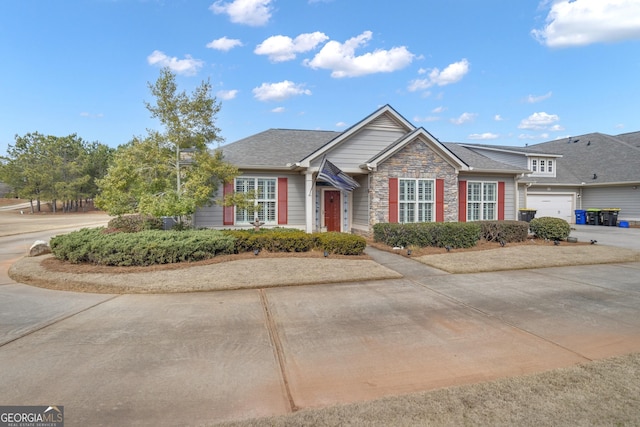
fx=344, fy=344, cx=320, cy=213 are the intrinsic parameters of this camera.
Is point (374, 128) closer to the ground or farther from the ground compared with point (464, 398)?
farther from the ground

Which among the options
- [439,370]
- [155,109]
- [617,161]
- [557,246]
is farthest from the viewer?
[617,161]

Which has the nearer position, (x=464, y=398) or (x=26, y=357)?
(x=464, y=398)

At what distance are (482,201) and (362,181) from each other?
5908 mm

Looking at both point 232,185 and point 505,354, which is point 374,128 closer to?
point 232,185

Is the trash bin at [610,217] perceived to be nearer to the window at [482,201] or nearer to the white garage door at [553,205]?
the white garage door at [553,205]

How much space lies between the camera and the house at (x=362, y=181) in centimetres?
1344

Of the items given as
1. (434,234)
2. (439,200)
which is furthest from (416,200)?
(434,234)

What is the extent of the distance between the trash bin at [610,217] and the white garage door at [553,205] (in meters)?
1.89

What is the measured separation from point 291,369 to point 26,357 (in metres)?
3.12

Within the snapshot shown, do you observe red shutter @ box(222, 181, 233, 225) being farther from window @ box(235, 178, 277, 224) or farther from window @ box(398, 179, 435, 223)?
window @ box(398, 179, 435, 223)

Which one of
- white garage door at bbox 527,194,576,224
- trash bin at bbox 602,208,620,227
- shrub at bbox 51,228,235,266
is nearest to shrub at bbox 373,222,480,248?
shrub at bbox 51,228,235,266

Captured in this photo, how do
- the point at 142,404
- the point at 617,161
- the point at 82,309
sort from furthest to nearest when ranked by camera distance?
1. the point at 617,161
2. the point at 82,309
3. the point at 142,404

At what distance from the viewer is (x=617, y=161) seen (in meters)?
23.8

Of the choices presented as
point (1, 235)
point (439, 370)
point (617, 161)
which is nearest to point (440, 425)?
point (439, 370)
